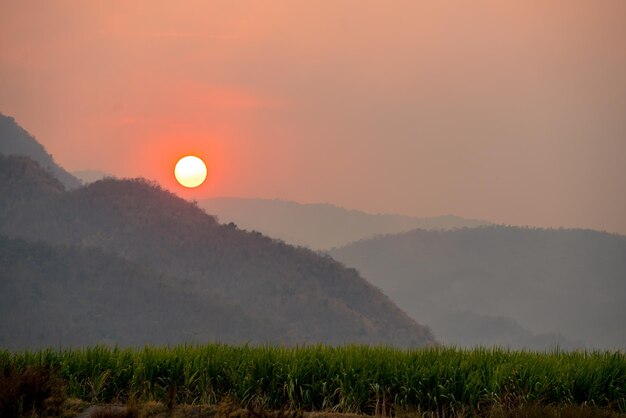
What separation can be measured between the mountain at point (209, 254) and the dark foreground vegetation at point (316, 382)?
14181cm

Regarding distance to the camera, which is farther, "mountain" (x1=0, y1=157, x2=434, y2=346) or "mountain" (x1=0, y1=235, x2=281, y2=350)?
"mountain" (x1=0, y1=157, x2=434, y2=346)

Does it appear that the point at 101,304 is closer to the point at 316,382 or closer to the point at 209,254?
the point at 209,254

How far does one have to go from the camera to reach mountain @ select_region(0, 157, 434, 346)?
6673 inches

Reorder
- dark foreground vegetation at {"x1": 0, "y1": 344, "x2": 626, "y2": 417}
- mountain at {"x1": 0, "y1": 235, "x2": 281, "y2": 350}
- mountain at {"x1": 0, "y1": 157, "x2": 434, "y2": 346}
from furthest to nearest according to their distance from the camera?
mountain at {"x1": 0, "y1": 157, "x2": 434, "y2": 346} → mountain at {"x1": 0, "y1": 235, "x2": 281, "y2": 350} → dark foreground vegetation at {"x1": 0, "y1": 344, "x2": 626, "y2": 417}

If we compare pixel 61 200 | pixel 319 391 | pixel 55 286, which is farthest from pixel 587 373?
pixel 61 200

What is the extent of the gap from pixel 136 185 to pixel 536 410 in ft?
593

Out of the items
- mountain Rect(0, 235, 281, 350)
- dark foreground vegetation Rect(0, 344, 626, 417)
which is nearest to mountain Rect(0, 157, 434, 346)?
mountain Rect(0, 235, 281, 350)

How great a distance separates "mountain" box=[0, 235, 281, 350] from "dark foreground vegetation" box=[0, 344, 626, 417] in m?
123

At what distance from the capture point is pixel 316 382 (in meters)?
20.8

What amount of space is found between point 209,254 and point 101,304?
1132 inches

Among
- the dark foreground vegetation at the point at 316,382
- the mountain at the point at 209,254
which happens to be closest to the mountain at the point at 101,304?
the mountain at the point at 209,254

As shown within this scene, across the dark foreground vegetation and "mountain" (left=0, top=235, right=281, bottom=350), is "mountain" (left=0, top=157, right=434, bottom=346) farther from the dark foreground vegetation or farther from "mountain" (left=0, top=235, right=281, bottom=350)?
the dark foreground vegetation

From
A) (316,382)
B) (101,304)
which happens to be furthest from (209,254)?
(316,382)

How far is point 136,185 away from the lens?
19475 centimetres
